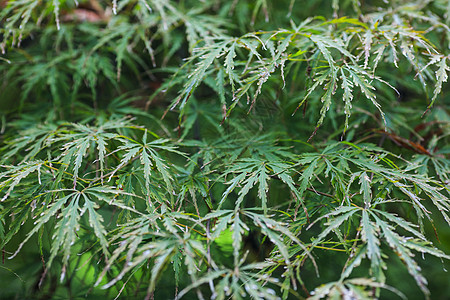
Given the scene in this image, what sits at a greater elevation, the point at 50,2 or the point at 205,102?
the point at 50,2

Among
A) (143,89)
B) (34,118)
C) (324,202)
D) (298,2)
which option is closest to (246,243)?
(324,202)

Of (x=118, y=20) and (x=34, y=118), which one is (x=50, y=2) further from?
(x=34, y=118)

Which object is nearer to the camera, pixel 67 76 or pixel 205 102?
pixel 205 102

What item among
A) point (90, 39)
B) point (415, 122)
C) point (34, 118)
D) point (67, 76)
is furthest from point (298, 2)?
point (34, 118)

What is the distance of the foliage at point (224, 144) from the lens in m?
0.78

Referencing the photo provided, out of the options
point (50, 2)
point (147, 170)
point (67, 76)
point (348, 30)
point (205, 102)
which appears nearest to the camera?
point (147, 170)

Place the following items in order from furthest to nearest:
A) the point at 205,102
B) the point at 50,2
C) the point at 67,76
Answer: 1. the point at 67,76
2. the point at 205,102
3. the point at 50,2

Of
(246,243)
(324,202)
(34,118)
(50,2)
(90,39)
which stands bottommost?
(246,243)

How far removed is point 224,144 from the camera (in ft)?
3.41

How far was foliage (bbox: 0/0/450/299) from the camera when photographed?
780 mm

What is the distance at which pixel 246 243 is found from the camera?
1.21m

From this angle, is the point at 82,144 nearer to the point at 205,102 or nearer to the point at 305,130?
the point at 205,102

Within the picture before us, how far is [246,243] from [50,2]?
1.01 m

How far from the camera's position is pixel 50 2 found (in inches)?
43.6
